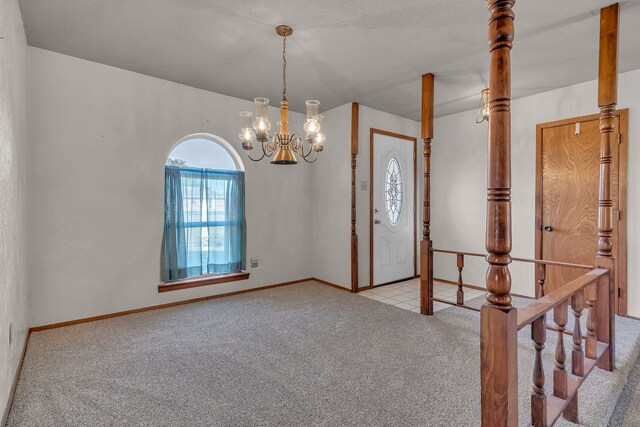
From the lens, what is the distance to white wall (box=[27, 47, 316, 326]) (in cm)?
316

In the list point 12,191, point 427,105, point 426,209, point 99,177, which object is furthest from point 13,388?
point 427,105

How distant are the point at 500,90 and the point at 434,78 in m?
2.75

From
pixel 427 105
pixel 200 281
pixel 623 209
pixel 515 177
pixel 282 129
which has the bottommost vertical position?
pixel 200 281

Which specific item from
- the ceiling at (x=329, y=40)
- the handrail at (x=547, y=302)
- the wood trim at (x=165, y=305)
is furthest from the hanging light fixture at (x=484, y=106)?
the wood trim at (x=165, y=305)

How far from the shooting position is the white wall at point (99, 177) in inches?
124

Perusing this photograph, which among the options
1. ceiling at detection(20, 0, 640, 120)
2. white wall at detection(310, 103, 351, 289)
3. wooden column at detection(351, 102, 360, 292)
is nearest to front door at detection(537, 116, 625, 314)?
ceiling at detection(20, 0, 640, 120)

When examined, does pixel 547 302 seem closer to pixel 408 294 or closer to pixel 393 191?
pixel 408 294

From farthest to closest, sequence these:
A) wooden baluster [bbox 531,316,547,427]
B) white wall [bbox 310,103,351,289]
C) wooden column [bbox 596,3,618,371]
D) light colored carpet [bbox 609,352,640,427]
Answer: white wall [bbox 310,103,351,289] < wooden column [bbox 596,3,618,371] < light colored carpet [bbox 609,352,640,427] < wooden baluster [bbox 531,316,547,427]

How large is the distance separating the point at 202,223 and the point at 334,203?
5.98 ft

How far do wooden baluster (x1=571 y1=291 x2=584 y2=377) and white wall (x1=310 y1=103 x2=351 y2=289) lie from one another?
9.50 feet

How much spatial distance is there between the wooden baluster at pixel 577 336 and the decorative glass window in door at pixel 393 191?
329 cm

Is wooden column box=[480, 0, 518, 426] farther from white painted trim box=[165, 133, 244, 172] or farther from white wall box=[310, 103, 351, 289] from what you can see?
white painted trim box=[165, 133, 244, 172]

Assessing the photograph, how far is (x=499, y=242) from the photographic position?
4.15 ft

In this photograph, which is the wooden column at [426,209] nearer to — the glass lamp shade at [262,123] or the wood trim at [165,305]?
the wood trim at [165,305]
